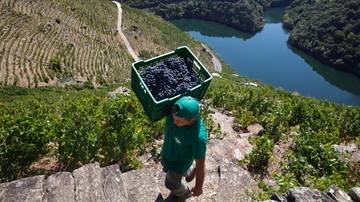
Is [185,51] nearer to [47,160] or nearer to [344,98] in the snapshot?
[47,160]

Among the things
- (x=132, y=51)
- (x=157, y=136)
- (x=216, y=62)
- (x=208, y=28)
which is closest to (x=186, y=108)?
(x=157, y=136)

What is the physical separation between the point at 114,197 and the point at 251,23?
96.7 m

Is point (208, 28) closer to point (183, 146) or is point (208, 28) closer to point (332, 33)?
point (332, 33)

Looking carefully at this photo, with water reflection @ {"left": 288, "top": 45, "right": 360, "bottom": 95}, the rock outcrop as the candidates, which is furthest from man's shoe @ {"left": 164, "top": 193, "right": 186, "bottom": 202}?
water reflection @ {"left": 288, "top": 45, "right": 360, "bottom": 95}

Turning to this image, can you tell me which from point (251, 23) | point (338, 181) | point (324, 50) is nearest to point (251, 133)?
point (338, 181)

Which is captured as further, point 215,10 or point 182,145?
point 215,10

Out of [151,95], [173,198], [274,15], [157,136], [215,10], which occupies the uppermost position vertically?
[151,95]

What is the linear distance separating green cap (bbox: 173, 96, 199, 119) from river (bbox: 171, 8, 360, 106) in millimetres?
58950

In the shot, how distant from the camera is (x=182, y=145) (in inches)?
159

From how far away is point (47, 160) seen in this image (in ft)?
18.8

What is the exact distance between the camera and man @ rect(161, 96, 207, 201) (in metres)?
3.75

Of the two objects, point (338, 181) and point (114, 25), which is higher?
point (338, 181)

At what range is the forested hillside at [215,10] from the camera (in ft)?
324

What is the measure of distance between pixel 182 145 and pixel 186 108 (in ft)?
1.77
